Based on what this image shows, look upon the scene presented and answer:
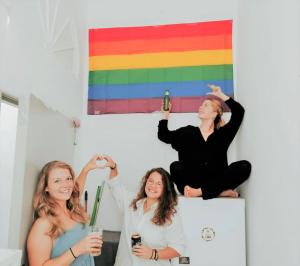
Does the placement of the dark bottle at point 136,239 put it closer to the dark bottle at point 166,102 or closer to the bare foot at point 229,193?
the bare foot at point 229,193

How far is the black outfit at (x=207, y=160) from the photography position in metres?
1.64

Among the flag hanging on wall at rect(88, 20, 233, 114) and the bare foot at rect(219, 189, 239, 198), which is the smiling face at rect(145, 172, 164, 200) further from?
the flag hanging on wall at rect(88, 20, 233, 114)

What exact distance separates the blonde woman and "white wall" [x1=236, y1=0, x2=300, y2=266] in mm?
655

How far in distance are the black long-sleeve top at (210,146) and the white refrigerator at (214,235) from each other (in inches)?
9.4

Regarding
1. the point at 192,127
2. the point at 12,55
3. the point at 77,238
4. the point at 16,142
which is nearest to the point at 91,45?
the point at 192,127

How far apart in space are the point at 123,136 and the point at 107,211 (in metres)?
0.47

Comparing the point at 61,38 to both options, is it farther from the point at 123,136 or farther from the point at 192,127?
the point at 192,127

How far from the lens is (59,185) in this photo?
4.22 feet

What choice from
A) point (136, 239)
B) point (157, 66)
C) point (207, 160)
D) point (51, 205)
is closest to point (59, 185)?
point (51, 205)

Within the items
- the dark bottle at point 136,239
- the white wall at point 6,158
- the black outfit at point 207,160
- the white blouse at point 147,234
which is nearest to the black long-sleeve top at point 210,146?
the black outfit at point 207,160

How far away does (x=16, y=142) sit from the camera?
1.20 metres

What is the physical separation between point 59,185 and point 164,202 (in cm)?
48

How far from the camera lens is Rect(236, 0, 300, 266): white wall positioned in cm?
112

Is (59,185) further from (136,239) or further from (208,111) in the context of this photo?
(208,111)
